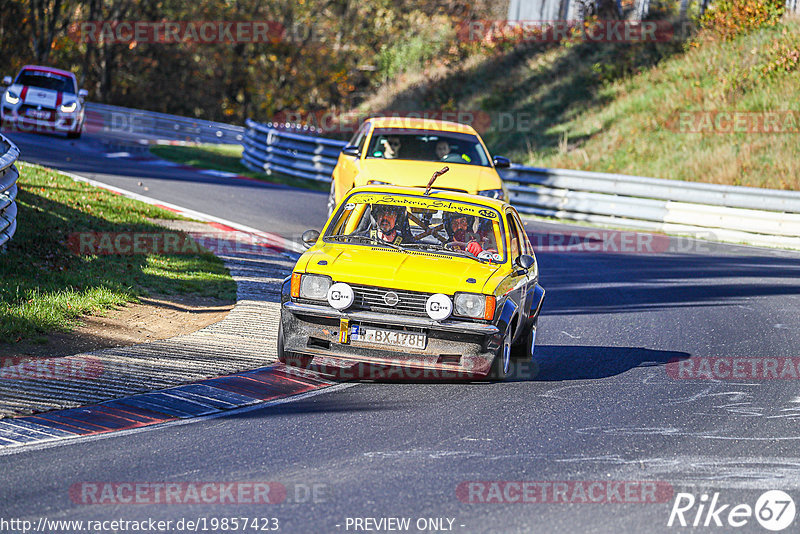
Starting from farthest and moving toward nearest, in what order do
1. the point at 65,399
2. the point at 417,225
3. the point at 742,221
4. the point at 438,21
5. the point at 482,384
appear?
the point at 438,21, the point at 742,221, the point at 417,225, the point at 482,384, the point at 65,399

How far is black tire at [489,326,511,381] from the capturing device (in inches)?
335

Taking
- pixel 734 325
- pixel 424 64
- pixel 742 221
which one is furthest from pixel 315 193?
pixel 424 64

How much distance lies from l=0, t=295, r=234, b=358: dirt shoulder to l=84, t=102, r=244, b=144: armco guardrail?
2774cm

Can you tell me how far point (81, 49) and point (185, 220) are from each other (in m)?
34.7

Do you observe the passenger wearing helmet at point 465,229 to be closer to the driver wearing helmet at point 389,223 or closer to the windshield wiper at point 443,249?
the windshield wiper at point 443,249

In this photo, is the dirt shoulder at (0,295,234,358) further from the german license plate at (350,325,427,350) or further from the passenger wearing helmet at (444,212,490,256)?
the passenger wearing helmet at (444,212,490,256)

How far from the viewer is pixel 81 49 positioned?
160 ft

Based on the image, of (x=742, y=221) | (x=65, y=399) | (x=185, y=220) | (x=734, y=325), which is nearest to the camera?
(x=65, y=399)

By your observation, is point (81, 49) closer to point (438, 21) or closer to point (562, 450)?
point (438, 21)

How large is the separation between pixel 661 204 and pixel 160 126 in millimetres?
22635

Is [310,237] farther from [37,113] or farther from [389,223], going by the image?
[37,113]

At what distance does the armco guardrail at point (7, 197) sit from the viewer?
37.1 feet

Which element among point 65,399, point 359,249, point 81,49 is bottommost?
point 65,399

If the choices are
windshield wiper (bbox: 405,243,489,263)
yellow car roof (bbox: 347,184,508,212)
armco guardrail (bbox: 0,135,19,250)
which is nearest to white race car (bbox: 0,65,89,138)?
armco guardrail (bbox: 0,135,19,250)
